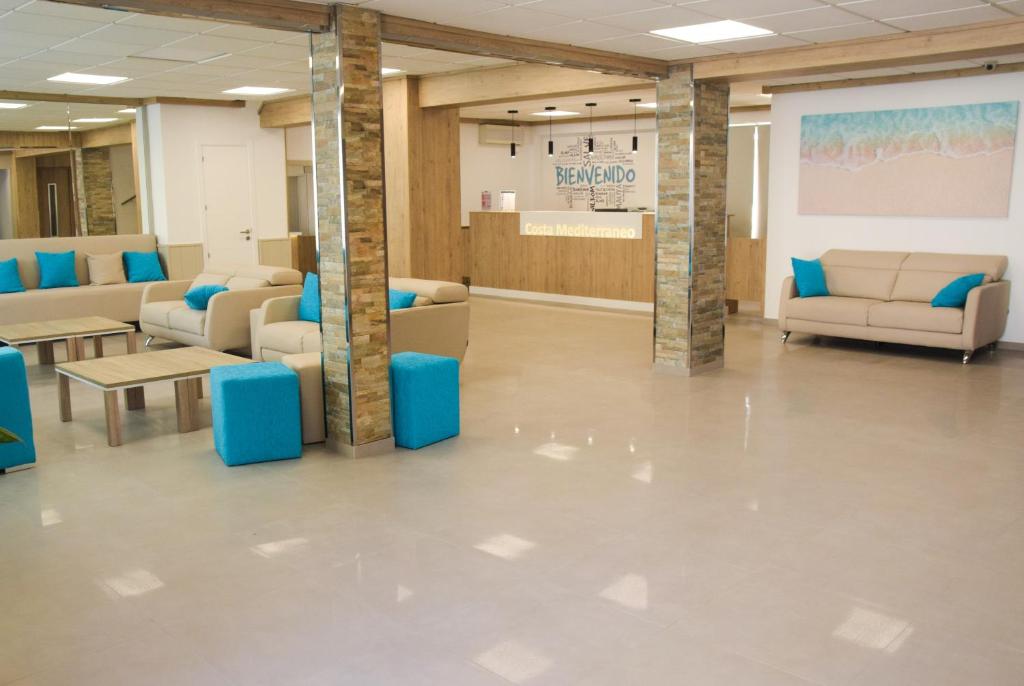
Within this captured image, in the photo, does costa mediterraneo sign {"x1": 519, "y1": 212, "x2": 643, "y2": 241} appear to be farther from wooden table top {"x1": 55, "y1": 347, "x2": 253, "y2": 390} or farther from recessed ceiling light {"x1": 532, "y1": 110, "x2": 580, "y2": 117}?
wooden table top {"x1": 55, "y1": 347, "x2": 253, "y2": 390}

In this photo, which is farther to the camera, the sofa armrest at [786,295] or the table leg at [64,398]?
the sofa armrest at [786,295]

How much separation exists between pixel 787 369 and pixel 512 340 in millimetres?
2934

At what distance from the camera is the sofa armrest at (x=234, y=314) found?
8.30m

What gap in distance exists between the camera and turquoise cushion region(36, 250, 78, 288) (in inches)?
394

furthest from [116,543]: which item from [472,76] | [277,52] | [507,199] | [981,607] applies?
[507,199]

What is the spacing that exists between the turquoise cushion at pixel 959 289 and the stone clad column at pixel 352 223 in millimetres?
5593

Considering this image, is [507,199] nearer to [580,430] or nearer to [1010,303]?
[1010,303]

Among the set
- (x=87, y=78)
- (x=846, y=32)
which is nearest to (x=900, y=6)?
(x=846, y=32)

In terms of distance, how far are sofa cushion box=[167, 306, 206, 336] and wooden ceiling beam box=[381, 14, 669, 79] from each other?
390cm

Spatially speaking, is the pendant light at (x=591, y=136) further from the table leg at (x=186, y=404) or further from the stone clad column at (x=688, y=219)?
the table leg at (x=186, y=404)

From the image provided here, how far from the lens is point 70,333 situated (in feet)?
24.2

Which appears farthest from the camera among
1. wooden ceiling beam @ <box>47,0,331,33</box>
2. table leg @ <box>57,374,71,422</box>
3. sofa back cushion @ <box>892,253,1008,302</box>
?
sofa back cushion @ <box>892,253,1008,302</box>

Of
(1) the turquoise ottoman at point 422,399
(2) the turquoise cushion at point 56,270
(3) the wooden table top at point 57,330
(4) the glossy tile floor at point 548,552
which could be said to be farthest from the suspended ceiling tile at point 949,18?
(2) the turquoise cushion at point 56,270

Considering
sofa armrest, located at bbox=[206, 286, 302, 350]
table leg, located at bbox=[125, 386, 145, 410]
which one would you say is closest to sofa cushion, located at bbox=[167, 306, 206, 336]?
sofa armrest, located at bbox=[206, 286, 302, 350]
